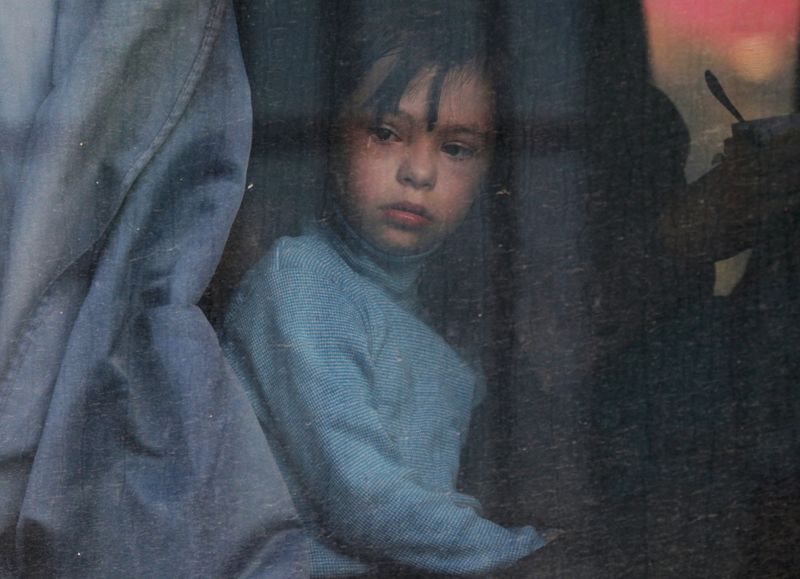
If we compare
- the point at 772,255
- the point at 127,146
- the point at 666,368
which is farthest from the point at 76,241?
the point at 772,255

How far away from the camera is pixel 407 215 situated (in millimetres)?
1316

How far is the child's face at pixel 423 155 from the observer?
129cm

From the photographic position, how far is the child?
4.22 feet

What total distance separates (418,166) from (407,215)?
0.06 meters

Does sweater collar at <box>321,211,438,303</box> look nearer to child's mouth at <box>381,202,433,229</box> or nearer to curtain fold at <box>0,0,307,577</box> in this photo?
child's mouth at <box>381,202,433,229</box>

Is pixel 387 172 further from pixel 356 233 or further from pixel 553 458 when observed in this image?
pixel 553 458

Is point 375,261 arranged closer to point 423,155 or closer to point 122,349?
point 423,155

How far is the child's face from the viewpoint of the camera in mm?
1295

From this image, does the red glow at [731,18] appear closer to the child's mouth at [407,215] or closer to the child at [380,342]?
the child at [380,342]

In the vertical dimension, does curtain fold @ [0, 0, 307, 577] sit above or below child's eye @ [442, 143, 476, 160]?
below

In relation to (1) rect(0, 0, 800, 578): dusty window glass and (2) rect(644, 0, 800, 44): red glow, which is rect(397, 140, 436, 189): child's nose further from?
(2) rect(644, 0, 800, 44): red glow

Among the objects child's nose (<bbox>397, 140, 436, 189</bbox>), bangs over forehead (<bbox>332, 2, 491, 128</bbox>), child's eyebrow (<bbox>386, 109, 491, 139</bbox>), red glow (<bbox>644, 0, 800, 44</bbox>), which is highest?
red glow (<bbox>644, 0, 800, 44</bbox>)

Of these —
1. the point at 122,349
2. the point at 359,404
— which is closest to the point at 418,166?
the point at 359,404

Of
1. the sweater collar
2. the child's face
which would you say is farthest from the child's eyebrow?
the sweater collar
